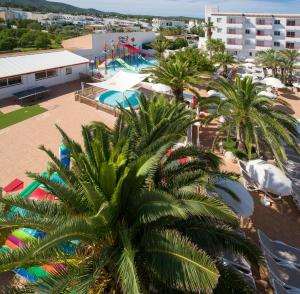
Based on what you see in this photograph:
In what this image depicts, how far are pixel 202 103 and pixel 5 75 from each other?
643 inches

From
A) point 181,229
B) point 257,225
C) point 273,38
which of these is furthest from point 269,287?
point 273,38

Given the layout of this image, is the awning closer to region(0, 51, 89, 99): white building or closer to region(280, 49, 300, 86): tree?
region(0, 51, 89, 99): white building

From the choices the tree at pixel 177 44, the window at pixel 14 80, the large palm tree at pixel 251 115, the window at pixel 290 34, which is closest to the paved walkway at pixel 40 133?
the window at pixel 14 80

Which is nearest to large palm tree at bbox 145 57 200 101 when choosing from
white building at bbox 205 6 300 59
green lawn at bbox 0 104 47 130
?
green lawn at bbox 0 104 47 130

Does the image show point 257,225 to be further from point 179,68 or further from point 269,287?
point 179,68

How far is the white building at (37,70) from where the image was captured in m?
24.5

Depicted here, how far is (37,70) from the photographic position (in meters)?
26.2

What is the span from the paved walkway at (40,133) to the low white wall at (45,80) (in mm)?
1204

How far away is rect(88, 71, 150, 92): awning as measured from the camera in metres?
24.9

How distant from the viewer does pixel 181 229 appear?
6.33m

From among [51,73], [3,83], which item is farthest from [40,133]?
[51,73]

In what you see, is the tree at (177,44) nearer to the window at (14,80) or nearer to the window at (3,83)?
the window at (14,80)

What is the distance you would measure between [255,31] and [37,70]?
5111 centimetres

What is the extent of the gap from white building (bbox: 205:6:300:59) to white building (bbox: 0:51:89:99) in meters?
41.9
